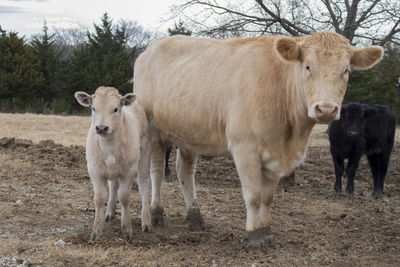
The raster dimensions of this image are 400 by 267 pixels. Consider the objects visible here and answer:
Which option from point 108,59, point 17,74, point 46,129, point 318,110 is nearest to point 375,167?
point 318,110

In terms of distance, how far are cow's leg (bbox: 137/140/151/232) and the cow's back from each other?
1.32 feet

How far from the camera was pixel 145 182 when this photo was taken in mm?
6449

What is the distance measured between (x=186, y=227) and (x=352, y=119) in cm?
437

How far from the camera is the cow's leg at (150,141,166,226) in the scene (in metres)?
6.65

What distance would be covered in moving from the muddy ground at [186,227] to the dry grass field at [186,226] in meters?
0.01

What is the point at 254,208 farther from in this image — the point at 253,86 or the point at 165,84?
the point at 165,84

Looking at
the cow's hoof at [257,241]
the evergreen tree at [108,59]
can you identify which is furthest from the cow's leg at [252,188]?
the evergreen tree at [108,59]

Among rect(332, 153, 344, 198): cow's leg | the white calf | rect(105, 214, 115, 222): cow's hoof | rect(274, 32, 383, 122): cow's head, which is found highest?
rect(274, 32, 383, 122): cow's head

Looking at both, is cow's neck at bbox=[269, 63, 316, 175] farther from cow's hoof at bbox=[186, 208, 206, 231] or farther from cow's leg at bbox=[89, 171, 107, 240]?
cow's leg at bbox=[89, 171, 107, 240]

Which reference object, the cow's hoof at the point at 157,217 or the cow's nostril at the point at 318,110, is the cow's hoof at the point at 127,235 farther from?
the cow's nostril at the point at 318,110

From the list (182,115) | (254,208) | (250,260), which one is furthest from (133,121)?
(250,260)

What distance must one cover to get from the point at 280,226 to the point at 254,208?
4.71 ft

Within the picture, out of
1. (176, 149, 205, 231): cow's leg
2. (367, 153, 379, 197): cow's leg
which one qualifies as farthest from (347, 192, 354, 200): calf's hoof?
(176, 149, 205, 231): cow's leg

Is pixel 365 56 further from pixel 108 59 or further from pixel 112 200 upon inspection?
pixel 108 59
